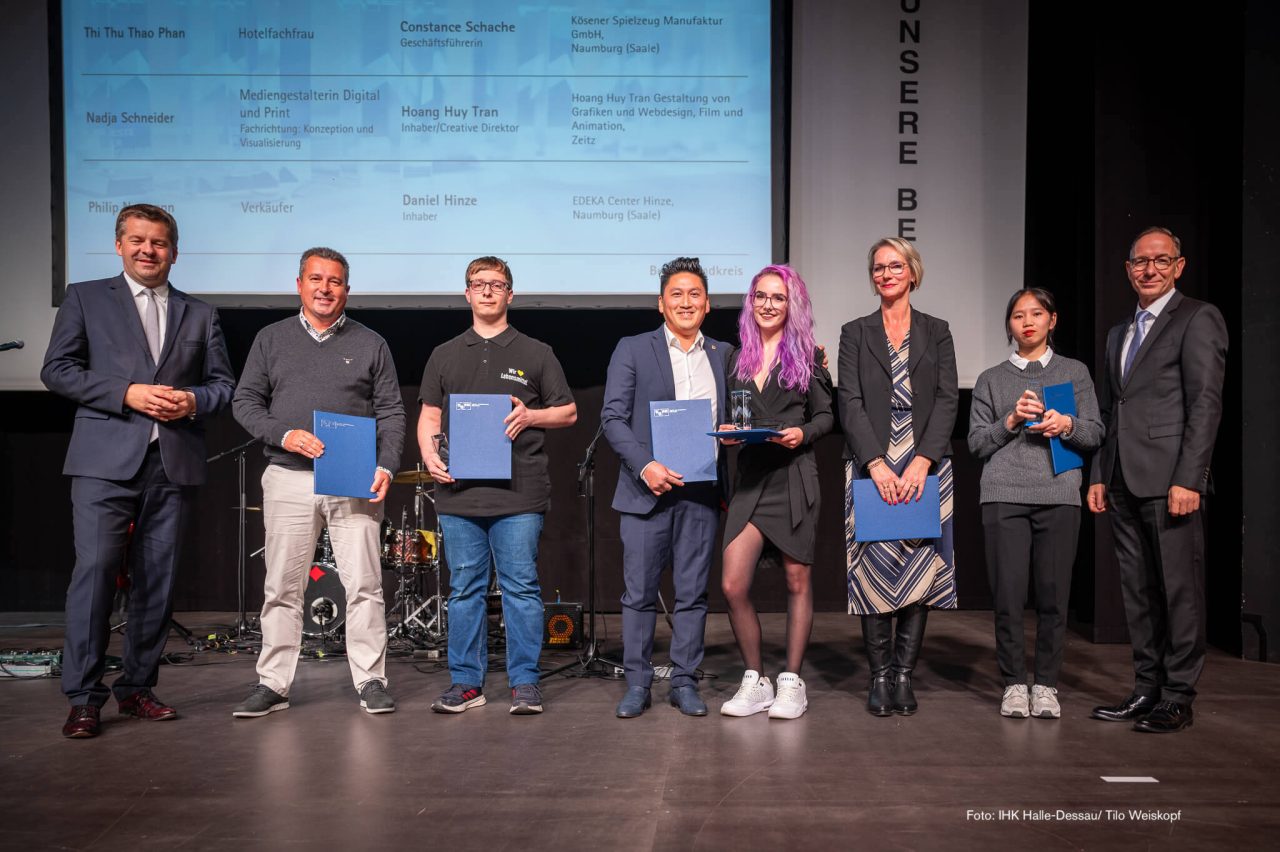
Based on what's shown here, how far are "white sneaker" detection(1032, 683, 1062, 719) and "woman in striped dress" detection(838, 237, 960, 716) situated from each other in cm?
44

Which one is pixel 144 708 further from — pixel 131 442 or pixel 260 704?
pixel 131 442

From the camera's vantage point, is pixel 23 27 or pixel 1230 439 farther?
pixel 23 27

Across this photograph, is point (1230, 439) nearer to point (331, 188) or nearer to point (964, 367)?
point (964, 367)

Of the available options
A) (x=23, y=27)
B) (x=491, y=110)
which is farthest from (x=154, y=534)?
(x=23, y=27)

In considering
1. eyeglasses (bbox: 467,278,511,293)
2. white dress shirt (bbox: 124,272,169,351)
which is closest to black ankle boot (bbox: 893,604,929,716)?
eyeglasses (bbox: 467,278,511,293)

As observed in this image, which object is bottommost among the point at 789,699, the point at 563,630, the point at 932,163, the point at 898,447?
the point at 563,630

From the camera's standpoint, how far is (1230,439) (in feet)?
15.6

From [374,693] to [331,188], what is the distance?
2938mm

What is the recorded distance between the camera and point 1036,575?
11.0 ft

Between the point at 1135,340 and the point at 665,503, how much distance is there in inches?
72.7

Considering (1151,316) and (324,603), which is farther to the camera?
(324,603)

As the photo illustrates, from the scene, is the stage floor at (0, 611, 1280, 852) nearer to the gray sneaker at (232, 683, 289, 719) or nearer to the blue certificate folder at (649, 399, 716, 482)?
the gray sneaker at (232, 683, 289, 719)

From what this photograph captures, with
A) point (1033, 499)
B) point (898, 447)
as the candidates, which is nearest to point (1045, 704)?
point (1033, 499)

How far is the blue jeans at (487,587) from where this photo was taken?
3396 mm
